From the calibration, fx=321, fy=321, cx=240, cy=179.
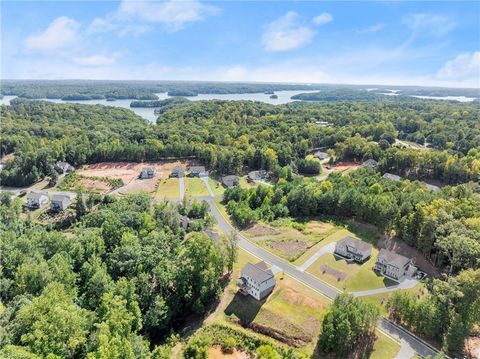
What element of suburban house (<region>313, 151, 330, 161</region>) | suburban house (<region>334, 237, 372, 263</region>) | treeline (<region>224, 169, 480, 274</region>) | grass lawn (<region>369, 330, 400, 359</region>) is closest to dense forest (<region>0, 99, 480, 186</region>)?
suburban house (<region>313, 151, 330, 161</region>)

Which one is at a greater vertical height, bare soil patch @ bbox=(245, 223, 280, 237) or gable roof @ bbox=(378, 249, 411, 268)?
gable roof @ bbox=(378, 249, 411, 268)

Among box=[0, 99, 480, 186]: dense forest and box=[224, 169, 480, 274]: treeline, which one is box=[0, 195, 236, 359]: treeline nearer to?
box=[224, 169, 480, 274]: treeline

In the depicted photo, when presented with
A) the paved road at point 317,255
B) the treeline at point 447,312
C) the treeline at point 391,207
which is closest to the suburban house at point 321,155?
the treeline at point 391,207

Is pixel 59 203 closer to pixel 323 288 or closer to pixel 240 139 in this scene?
pixel 240 139

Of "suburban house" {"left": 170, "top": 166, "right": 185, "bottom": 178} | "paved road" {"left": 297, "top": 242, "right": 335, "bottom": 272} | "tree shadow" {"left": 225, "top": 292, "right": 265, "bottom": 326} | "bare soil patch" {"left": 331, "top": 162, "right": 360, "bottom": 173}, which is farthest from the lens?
"bare soil patch" {"left": 331, "top": 162, "right": 360, "bottom": 173}

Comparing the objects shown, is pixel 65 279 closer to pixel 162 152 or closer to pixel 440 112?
pixel 162 152

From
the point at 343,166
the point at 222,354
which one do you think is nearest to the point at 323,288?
the point at 222,354

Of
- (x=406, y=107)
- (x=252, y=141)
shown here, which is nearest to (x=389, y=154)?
(x=252, y=141)

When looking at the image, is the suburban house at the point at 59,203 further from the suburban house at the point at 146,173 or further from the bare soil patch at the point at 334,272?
the bare soil patch at the point at 334,272
